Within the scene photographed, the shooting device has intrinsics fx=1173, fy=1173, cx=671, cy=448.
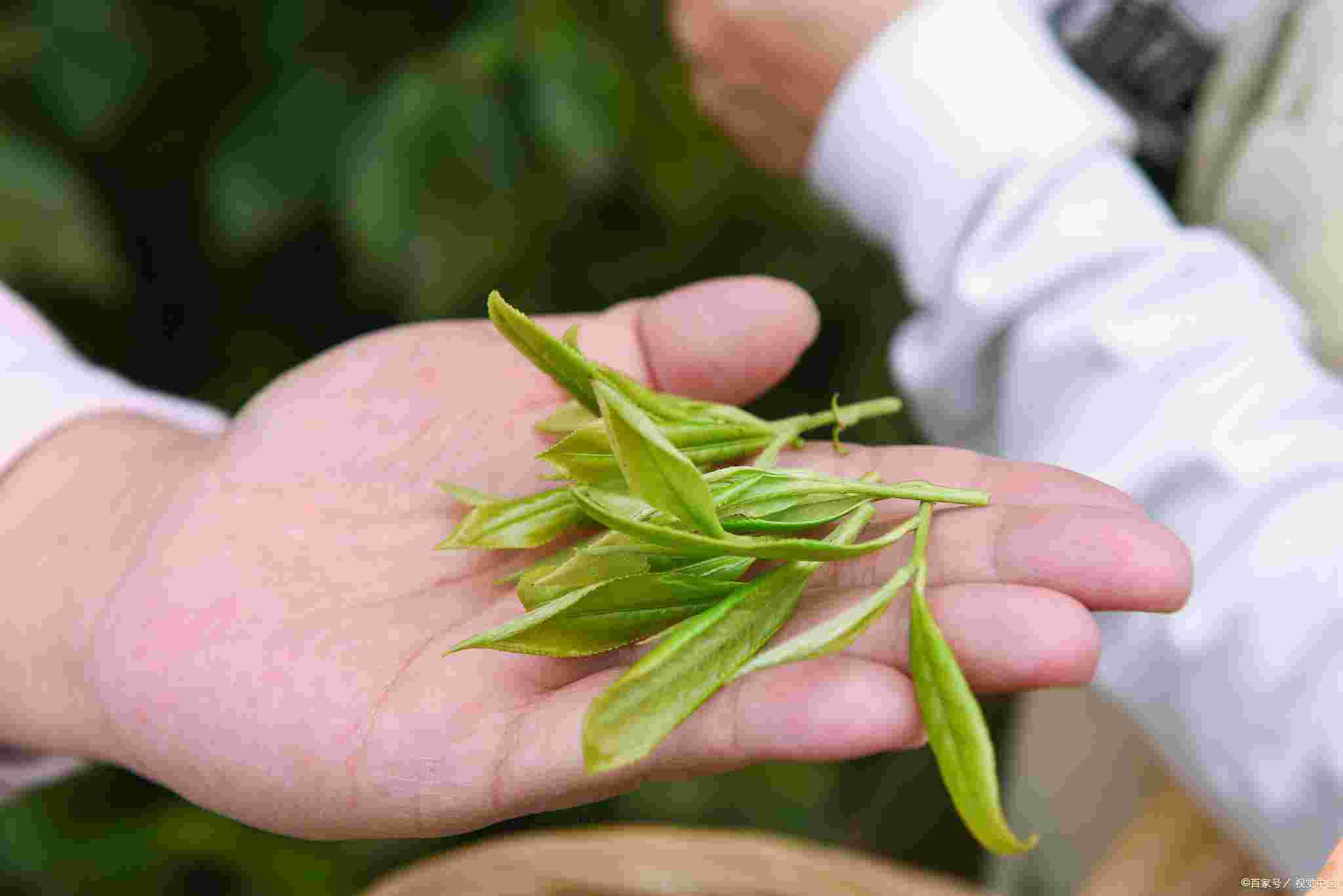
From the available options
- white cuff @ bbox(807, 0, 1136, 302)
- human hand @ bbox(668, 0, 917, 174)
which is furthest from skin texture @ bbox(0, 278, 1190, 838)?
human hand @ bbox(668, 0, 917, 174)

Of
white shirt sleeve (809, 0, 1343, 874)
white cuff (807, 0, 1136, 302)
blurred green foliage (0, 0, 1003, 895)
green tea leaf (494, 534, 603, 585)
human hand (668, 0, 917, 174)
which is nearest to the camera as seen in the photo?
green tea leaf (494, 534, 603, 585)

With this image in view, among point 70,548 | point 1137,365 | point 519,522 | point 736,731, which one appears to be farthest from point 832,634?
point 70,548

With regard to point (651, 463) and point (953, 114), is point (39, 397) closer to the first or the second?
point (651, 463)

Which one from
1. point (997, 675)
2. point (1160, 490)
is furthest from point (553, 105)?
point (997, 675)

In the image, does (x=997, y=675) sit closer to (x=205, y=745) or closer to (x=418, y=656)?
(x=418, y=656)

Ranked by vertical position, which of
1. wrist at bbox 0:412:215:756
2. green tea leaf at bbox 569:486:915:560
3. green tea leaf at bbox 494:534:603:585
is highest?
green tea leaf at bbox 569:486:915:560

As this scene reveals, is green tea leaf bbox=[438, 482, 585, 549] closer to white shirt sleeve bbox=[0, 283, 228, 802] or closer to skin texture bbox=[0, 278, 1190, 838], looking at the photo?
skin texture bbox=[0, 278, 1190, 838]
